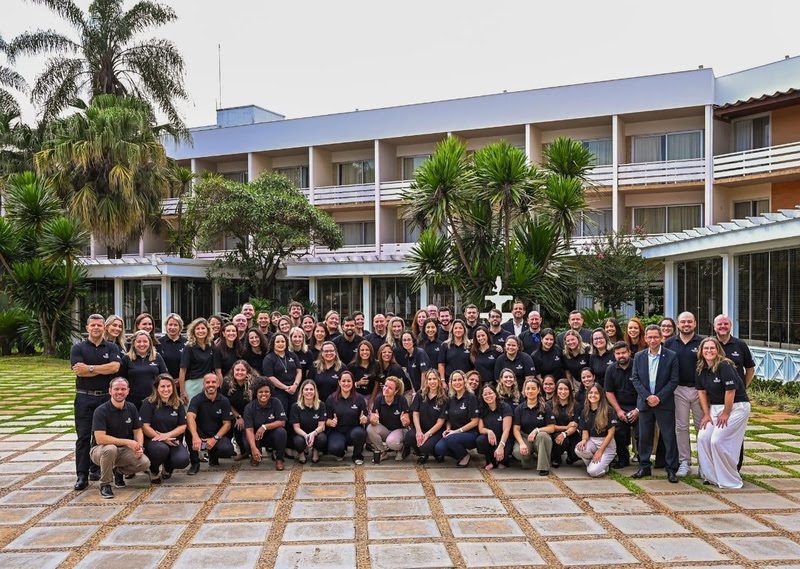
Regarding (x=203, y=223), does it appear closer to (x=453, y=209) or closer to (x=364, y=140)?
(x=364, y=140)

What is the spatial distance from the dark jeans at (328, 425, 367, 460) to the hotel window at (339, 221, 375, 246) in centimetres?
2051

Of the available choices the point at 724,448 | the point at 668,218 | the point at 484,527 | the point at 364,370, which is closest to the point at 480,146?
the point at 668,218

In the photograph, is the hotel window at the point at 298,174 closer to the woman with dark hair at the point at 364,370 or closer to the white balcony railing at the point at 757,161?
the white balcony railing at the point at 757,161

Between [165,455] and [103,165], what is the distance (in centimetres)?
1768

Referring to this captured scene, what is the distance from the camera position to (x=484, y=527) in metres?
6.05

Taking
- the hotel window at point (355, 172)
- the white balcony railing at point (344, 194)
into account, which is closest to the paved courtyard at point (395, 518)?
the white balcony railing at point (344, 194)

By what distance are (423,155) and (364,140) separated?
7.30 feet

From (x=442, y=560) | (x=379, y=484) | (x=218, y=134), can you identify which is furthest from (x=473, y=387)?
(x=218, y=134)

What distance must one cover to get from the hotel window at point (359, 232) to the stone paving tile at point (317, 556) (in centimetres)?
2344

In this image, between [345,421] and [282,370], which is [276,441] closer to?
[345,421]

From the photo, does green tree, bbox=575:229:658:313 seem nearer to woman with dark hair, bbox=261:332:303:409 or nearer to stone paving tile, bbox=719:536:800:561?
woman with dark hair, bbox=261:332:303:409

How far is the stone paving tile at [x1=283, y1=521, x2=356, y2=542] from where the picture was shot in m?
5.81

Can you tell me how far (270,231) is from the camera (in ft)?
76.5

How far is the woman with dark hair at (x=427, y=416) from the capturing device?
27.4ft
